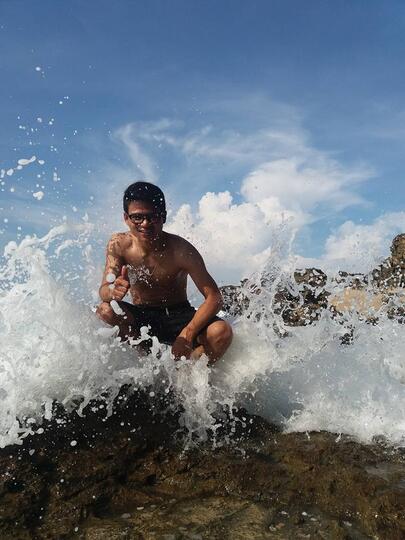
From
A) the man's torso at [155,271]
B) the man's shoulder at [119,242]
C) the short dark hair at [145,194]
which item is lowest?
the man's torso at [155,271]

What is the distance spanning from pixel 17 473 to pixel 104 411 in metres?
0.83

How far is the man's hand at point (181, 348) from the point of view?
13.7ft

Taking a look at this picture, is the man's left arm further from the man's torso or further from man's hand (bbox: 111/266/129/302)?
man's hand (bbox: 111/266/129/302)

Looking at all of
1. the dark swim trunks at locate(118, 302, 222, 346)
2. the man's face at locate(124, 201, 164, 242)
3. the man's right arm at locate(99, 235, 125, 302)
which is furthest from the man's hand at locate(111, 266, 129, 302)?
the dark swim trunks at locate(118, 302, 222, 346)

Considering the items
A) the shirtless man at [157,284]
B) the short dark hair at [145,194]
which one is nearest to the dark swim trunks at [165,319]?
the shirtless man at [157,284]

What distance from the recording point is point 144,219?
14.3 ft

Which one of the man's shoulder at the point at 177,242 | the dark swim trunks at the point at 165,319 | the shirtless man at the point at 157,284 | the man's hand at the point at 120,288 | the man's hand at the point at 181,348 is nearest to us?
the man's hand at the point at 120,288

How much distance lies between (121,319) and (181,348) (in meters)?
0.66

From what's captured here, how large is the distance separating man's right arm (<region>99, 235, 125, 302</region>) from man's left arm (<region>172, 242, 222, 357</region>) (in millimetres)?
675

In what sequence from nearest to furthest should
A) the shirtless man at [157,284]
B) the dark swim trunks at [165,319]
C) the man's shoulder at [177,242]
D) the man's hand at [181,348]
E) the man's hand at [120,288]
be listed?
the man's hand at [120,288]
the man's hand at [181,348]
the shirtless man at [157,284]
the man's shoulder at [177,242]
the dark swim trunks at [165,319]

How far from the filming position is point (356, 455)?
10.5 ft

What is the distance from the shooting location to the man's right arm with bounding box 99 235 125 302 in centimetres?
426

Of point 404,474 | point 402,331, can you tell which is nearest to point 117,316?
point 404,474

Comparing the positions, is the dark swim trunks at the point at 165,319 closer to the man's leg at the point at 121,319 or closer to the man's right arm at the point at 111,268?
the man's leg at the point at 121,319
